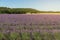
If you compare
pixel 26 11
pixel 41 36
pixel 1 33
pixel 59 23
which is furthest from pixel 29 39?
pixel 26 11

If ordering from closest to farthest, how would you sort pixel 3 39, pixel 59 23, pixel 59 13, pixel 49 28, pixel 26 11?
pixel 3 39
pixel 49 28
pixel 59 23
pixel 59 13
pixel 26 11

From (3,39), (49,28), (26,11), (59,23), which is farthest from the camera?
(26,11)

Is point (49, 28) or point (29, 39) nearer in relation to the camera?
point (29, 39)

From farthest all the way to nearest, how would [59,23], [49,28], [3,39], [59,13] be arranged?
[59,13]
[59,23]
[49,28]
[3,39]

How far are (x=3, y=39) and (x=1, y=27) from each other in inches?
19.4

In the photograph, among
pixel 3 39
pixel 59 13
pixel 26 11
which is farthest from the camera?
pixel 26 11

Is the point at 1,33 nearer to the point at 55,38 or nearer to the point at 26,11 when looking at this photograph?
the point at 55,38

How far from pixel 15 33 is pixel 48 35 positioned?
51 centimetres

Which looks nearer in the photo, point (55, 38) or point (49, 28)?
point (55, 38)

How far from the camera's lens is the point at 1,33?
3.52 meters

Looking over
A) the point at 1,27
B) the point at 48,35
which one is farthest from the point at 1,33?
the point at 48,35

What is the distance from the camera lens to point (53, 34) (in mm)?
3551

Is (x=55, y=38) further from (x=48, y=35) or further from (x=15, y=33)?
(x=15, y=33)

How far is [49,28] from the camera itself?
3885 millimetres
